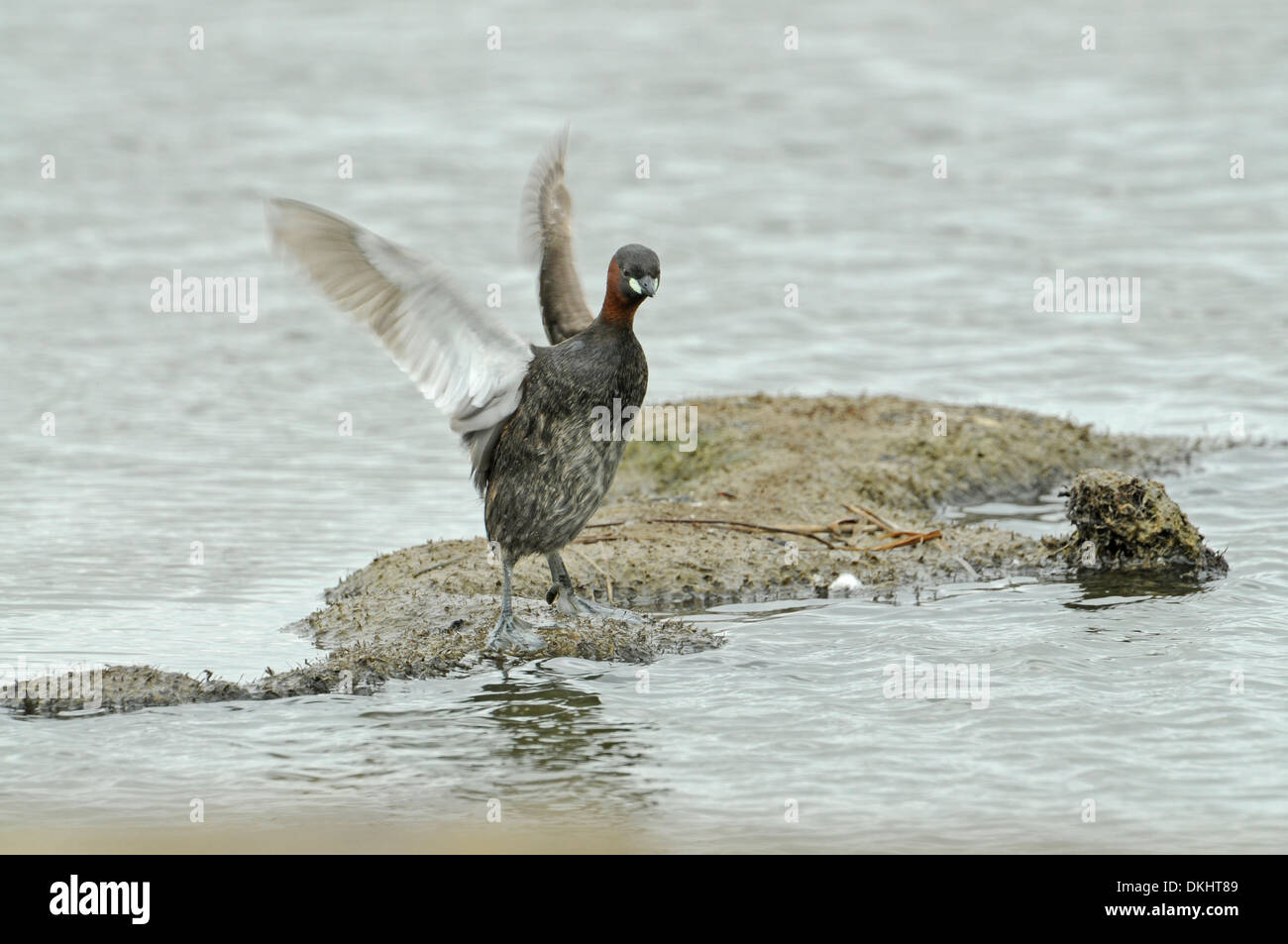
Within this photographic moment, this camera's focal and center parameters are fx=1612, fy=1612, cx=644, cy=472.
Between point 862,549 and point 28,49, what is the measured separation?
2467 centimetres

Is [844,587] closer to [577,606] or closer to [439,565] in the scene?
[577,606]

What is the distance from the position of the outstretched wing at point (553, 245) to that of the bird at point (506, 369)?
0.44 meters

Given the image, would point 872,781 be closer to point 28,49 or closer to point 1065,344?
point 1065,344

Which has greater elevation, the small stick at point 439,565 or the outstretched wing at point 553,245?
the outstretched wing at point 553,245

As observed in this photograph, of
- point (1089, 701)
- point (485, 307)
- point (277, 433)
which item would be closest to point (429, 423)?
point (277, 433)

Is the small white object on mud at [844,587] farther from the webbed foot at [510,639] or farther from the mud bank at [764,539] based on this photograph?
the webbed foot at [510,639]

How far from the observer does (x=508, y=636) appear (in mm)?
8164

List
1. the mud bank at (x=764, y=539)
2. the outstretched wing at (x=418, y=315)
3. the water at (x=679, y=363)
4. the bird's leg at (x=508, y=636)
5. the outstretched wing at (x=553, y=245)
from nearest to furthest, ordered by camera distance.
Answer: the water at (x=679, y=363)
the outstretched wing at (x=418, y=315)
the bird's leg at (x=508, y=636)
the mud bank at (x=764, y=539)
the outstretched wing at (x=553, y=245)

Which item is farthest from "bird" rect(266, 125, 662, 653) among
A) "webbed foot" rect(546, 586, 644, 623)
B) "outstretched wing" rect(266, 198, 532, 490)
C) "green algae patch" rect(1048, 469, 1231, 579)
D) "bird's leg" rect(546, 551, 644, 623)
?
"green algae patch" rect(1048, 469, 1231, 579)

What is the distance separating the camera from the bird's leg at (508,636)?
8125 millimetres

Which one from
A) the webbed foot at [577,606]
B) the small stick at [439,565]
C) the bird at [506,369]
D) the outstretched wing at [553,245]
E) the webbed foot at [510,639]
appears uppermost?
the outstretched wing at [553,245]

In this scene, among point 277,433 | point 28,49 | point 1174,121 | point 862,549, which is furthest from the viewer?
point 28,49

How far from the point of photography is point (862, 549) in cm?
969

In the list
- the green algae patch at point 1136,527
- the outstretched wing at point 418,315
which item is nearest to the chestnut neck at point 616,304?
the outstretched wing at point 418,315
